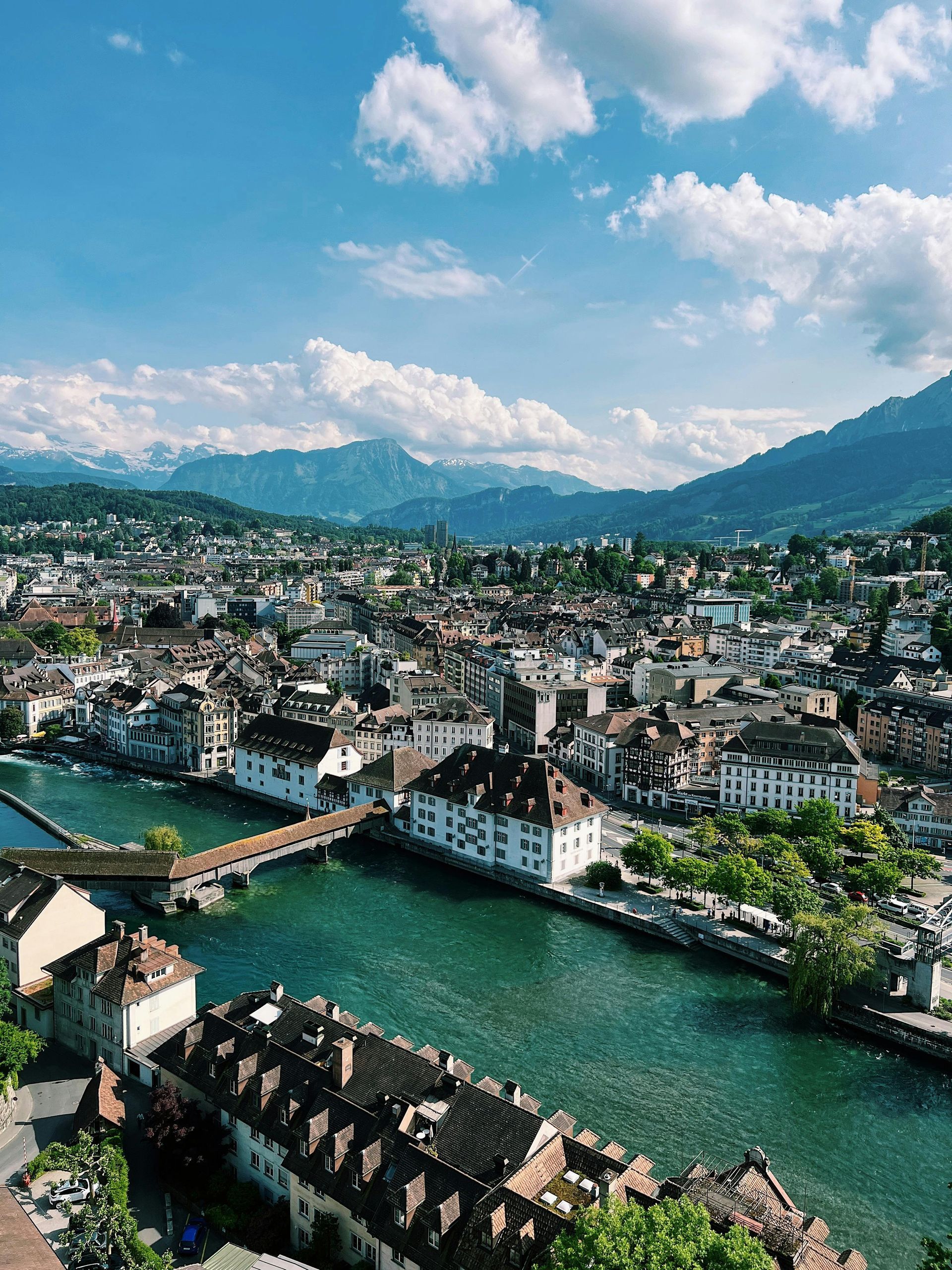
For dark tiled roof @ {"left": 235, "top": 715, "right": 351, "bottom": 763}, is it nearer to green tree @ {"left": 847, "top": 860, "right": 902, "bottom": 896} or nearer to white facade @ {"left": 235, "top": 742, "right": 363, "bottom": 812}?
white facade @ {"left": 235, "top": 742, "right": 363, "bottom": 812}

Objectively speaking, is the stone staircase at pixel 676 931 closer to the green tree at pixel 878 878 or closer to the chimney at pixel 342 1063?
the green tree at pixel 878 878

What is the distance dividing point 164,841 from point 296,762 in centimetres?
1105

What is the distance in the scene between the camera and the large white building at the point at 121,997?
23438mm

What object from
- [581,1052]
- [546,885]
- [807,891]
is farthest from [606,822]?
[581,1052]

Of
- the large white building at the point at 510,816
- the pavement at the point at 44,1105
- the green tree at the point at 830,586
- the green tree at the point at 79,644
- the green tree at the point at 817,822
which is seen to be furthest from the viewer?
the green tree at the point at 830,586

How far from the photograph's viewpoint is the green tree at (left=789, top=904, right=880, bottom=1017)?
94.8 ft

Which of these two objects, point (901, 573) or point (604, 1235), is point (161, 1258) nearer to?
point (604, 1235)

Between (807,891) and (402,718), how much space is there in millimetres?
32084

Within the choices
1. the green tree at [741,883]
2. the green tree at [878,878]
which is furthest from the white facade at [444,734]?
the green tree at [878,878]

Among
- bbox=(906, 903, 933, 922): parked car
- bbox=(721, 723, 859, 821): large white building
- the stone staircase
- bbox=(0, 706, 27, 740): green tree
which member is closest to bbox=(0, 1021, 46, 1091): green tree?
the stone staircase

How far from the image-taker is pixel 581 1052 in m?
26.7

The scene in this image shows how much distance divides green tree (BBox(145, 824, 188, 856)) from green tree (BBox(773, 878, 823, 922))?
88.0 ft

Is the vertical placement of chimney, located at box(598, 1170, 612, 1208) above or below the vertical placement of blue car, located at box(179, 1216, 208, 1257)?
above

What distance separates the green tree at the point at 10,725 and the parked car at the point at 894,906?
62.6 m
